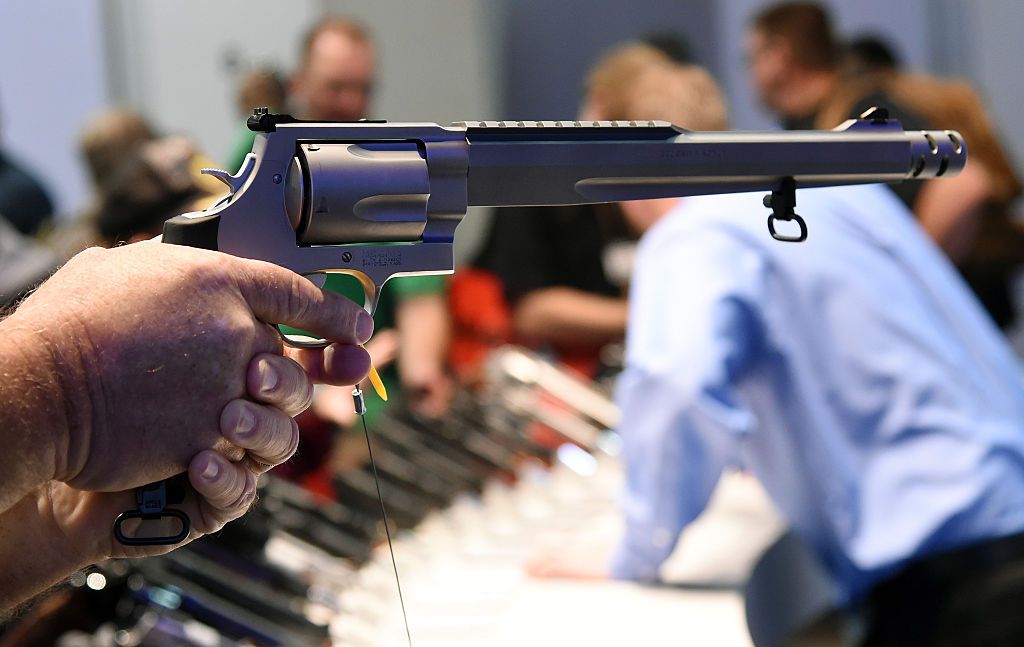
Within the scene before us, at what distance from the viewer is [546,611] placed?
122 centimetres

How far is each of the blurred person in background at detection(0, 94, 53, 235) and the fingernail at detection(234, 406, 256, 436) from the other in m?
2.06

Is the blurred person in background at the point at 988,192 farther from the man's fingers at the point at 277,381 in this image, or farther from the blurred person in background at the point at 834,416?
the man's fingers at the point at 277,381

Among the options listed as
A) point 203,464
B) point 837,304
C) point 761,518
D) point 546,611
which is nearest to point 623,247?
point 761,518

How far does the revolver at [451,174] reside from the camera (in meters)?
0.64

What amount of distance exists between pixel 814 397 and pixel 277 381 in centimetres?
90

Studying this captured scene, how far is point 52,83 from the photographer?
3154mm

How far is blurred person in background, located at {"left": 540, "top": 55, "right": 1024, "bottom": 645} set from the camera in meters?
1.30

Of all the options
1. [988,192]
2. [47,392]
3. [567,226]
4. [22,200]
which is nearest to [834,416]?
[47,392]

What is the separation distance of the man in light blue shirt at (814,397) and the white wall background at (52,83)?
2261 millimetres

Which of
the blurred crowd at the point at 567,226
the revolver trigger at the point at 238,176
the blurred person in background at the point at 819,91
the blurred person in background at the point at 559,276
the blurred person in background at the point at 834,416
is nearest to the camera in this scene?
the revolver trigger at the point at 238,176

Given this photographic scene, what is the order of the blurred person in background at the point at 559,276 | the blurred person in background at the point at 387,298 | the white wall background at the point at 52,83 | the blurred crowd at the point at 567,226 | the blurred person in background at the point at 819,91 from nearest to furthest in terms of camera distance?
the blurred crowd at the point at 567,226, the blurred person in background at the point at 387,298, the blurred person in background at the point at 819,91, the blurred person in background at the point at 559,276, the white wall background at the point at 52,83

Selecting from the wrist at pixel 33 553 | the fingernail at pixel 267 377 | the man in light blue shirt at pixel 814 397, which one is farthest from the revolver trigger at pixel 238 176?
the man in light blue shirt at pixel 814 397

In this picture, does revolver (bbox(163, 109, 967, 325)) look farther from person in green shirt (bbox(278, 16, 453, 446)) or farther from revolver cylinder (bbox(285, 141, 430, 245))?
person in green shirt (bbox(278, 16, 453, 446))

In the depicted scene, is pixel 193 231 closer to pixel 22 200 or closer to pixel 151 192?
pixel 151 192
